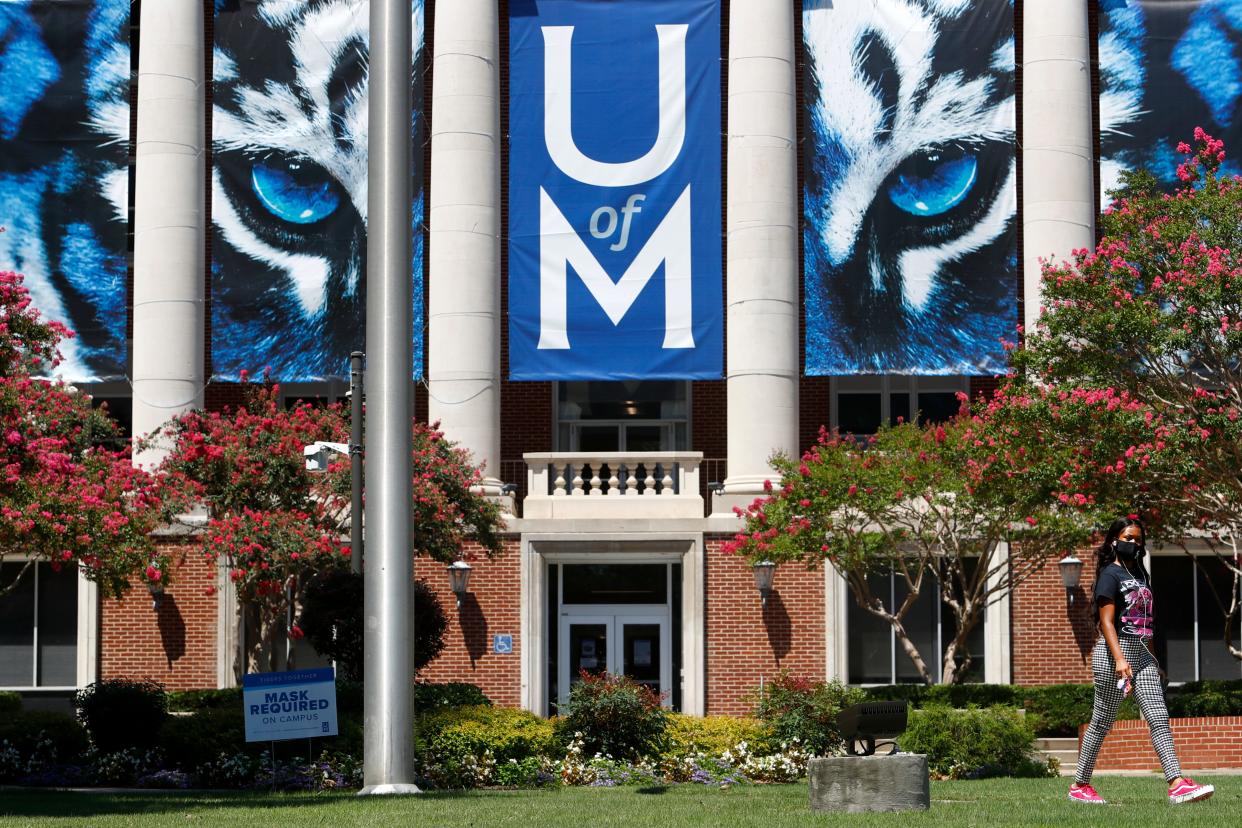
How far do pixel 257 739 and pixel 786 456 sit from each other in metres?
15.8

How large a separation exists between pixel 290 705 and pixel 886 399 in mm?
20582

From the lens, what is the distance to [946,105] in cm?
3369

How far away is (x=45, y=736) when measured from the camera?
22188mm

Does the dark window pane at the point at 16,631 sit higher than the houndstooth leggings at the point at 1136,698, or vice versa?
the houndstooth leggings at the point at 1136,698

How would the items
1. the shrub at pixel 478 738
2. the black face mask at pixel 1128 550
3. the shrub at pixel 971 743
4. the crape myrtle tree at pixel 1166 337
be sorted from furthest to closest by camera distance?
the crape myrtle tree at pixel 1166 337 < the shrub at pixel 971 743 < the shrub at pixel 478 738 < the black face mask at pixel 1128 550

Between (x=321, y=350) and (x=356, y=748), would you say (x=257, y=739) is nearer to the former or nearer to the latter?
(x=356, y=748)

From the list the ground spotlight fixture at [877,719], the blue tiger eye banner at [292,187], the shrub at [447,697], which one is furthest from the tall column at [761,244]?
the ground spotlight fixture at [877,719]

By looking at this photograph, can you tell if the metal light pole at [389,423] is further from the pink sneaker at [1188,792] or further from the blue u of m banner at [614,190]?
the blue u of m banner at [614,190]

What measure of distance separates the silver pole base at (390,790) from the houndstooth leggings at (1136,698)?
18.8 feet

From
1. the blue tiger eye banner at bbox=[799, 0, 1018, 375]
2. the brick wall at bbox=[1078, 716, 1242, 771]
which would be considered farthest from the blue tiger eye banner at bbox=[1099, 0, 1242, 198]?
the brick wall at bbox=[1078, 716, 1242, 771]

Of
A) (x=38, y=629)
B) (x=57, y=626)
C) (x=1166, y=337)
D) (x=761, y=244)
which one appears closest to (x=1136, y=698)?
(x=1166, y=337)

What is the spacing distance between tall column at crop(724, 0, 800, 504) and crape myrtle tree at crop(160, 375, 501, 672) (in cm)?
631

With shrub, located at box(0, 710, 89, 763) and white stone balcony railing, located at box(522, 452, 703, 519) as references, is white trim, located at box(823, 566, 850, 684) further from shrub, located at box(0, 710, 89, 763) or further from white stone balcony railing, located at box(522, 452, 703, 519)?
shrub, located at box(0, 710, 89, 763)

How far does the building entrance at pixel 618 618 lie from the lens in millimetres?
34375
